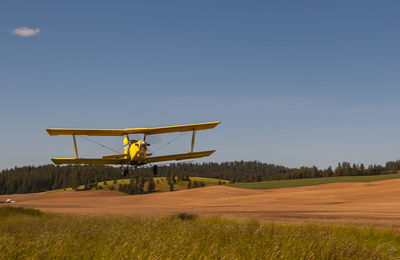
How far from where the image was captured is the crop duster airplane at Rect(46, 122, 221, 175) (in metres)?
30.5

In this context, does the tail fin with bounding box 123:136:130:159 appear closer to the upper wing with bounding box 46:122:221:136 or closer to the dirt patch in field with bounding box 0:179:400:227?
the upper wing with bounding box 46:122:221:136

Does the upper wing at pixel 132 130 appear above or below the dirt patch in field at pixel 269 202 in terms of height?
above

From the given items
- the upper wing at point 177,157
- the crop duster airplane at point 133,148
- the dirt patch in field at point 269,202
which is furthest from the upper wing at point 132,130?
the dirt patch in field at point 269,202

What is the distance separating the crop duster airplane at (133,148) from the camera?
1199 inches

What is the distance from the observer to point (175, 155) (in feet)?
107

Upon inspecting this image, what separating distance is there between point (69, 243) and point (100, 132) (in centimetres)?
2153

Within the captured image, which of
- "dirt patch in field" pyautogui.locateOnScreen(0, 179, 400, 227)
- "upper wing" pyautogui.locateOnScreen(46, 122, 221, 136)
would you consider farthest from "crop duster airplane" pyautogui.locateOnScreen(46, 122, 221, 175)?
"dirt patch in field" pyautogui.locateOnScreen(0, 179, 400, 227)

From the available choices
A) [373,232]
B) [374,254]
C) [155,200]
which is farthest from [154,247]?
[155,200]

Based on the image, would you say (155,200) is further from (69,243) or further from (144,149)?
(69,243)

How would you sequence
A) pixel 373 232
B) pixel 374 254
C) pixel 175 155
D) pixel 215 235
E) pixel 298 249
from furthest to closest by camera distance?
pixel 175 155 < pixel 373 232 < pixel 215 235 < pixel 374 254 < pixel 298 249

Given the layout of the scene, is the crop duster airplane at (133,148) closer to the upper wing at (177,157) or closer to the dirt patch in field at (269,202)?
the upper wing at (177,157)

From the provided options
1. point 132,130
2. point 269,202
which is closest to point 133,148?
point 132,130

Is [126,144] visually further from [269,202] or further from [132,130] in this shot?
[269,202]

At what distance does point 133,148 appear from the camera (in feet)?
102
